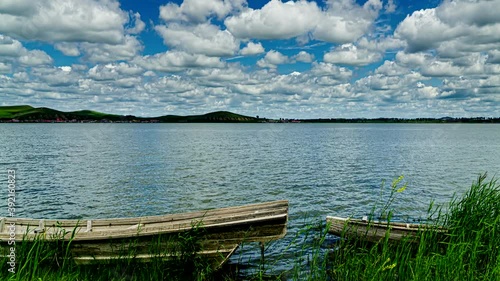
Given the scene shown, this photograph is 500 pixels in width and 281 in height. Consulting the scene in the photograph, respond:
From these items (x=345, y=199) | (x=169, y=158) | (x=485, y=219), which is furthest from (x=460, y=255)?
(x=169, y=158)

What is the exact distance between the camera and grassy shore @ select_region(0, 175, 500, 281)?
791cm

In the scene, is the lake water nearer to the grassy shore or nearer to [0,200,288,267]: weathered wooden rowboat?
[0,200,288,267]: weathered wooden rowboat

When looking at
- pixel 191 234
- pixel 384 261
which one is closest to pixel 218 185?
pixel 191 234

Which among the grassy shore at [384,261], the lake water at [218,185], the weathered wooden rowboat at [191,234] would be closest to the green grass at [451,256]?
the grassy shore at [384,261]

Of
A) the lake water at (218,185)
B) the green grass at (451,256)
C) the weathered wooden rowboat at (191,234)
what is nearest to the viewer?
the green grass at (451,256)

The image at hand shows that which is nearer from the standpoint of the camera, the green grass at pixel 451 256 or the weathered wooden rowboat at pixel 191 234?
the green grass at pixel 451 256

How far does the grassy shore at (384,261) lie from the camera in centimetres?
791

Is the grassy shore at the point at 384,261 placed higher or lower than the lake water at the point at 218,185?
higher

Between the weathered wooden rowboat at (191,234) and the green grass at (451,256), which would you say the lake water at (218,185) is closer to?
the weathered wooden rowboat at (191,234)

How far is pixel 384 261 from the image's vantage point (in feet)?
26.8

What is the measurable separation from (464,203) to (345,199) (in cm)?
1775

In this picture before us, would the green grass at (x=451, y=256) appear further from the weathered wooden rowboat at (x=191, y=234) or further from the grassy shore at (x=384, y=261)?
the weathered wooden rowboat at (x=191, y=234)

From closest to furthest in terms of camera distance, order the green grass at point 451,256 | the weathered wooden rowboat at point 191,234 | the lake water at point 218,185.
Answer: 1. the green grass at point 451,256
2. the weathered wooden rowboat at point 191,234
3. the lake water at point 218,185

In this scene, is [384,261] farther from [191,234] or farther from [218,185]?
[218,185]
